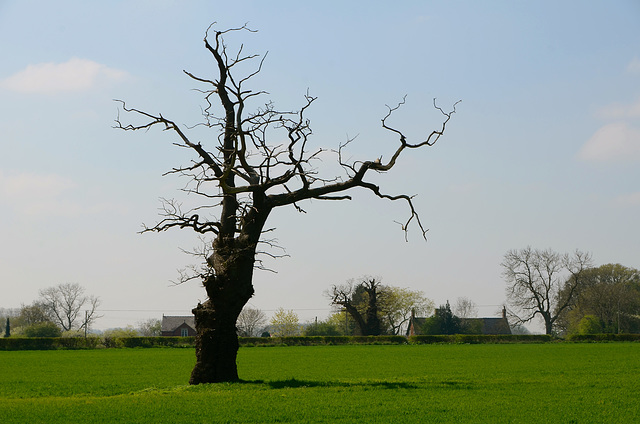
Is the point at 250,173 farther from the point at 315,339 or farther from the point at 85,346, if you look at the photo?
the point at 315,339

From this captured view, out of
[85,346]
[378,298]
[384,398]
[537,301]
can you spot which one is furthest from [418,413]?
[537,301]

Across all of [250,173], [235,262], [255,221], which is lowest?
[235,262]

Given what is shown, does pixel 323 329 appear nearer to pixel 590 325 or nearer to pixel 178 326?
pixel 178 326

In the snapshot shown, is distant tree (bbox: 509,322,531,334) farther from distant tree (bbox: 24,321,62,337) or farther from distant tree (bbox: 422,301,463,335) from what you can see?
distant tree (bbox: 24,321,62,337)

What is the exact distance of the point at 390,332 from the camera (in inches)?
4018

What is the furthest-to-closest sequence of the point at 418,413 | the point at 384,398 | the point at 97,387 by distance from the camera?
the point at 97,387
the point at 384,398
the point at 418,413

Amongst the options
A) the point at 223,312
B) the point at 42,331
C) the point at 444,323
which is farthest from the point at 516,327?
the point at 223,312

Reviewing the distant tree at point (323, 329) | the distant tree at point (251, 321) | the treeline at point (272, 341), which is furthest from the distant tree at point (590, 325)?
the distant tree at point (251, 321)

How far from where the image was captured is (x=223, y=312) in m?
20.3

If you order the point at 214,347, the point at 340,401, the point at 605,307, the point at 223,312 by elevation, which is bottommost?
the point at 340,401

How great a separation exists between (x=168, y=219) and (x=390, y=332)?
84201 millimetres

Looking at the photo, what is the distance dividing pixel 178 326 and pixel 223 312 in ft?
357

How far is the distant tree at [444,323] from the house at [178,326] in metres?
47.7

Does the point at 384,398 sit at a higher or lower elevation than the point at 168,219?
lower
